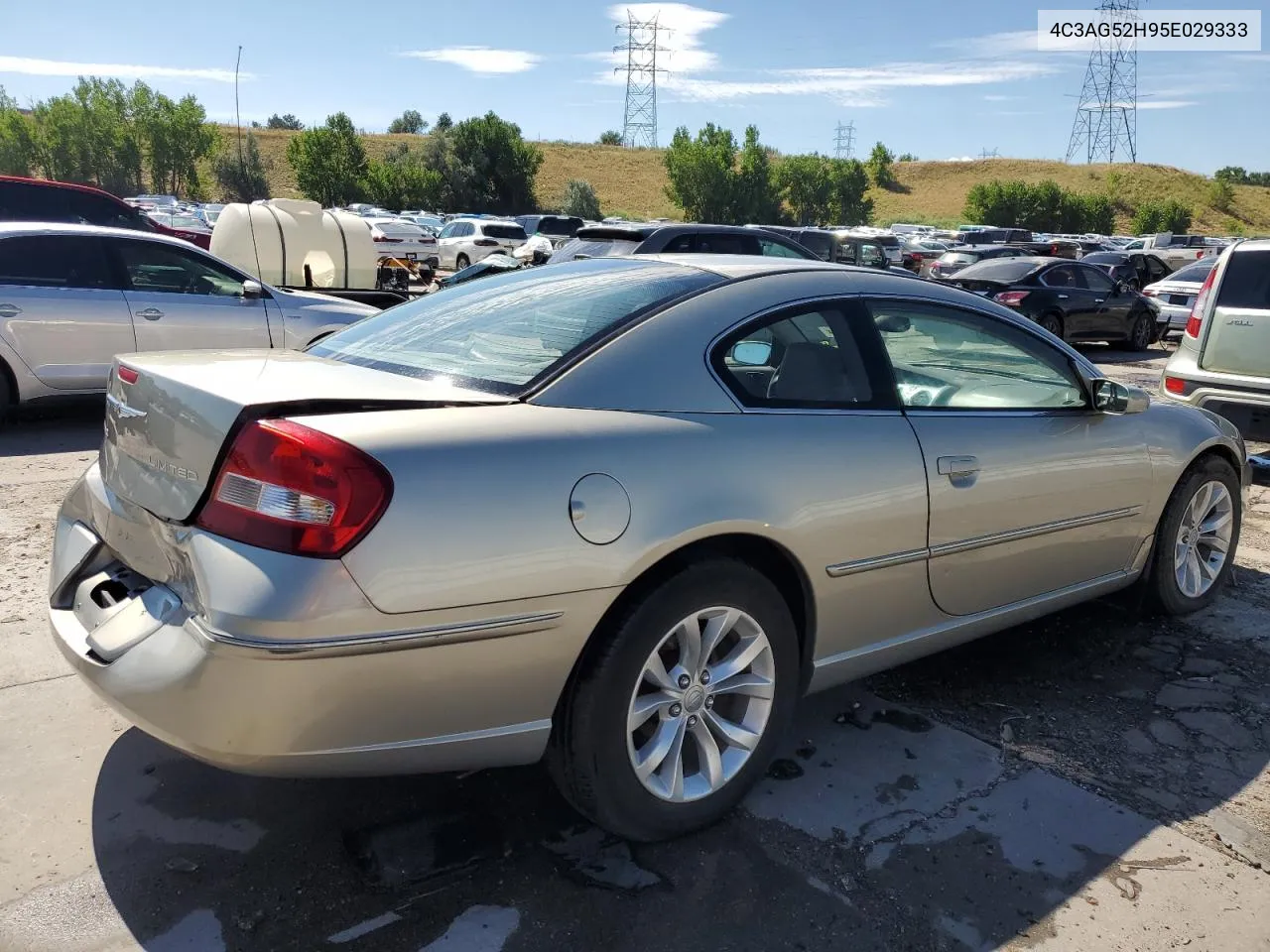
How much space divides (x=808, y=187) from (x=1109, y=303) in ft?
195

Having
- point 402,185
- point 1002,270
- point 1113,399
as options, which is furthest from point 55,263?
point 402,185

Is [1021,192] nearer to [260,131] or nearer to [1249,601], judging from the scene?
[260,131]

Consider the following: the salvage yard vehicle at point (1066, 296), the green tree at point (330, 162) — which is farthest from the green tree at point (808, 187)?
the salvage yard vehicle at point (1066, 296)

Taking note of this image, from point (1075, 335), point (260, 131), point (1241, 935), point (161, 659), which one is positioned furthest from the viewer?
point (260, 131)

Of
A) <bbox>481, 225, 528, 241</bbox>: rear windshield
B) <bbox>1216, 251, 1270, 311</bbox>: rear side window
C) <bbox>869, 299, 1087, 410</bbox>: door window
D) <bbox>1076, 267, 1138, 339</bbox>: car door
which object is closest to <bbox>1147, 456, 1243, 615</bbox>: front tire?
<bbox>869, 299, 1087, 410</bbox>: door window

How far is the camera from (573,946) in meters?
2.31

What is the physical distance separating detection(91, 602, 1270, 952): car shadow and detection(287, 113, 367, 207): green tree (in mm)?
61339

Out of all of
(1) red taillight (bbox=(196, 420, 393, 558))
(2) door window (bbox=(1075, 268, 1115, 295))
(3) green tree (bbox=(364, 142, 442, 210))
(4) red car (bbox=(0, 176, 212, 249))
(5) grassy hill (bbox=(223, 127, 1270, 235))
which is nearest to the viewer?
(1) red taillight (bbox=(196, 420, 393, 558))

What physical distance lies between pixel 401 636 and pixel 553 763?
61 cm

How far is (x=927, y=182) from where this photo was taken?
102m

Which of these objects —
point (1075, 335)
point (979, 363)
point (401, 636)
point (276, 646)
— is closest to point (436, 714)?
point (401, 636)

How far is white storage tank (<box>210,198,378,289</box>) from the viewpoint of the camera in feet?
44.1

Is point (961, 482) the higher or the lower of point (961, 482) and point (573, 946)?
the higher

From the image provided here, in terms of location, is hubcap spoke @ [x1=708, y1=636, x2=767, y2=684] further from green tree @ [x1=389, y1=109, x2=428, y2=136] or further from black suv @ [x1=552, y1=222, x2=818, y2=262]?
green tree @ [x1=389, y1=109, x2=428, y2=136]
